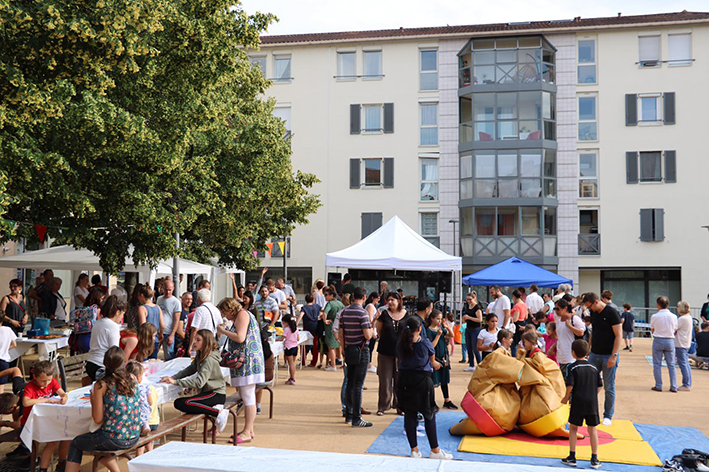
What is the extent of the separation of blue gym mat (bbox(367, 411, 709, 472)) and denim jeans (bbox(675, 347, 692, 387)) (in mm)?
3892

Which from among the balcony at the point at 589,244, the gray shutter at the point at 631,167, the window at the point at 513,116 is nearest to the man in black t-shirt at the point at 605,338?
the window at the point at 513,116

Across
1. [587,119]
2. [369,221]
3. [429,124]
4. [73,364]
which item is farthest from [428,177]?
[73,364]

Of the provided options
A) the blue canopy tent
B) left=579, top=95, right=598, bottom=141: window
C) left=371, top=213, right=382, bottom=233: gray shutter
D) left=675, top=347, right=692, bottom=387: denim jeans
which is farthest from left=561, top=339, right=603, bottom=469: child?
left=579, top=95, right=598, bottom=141: window

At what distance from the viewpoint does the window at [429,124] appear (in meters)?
33.8

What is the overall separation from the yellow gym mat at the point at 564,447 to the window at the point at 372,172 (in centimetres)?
2532

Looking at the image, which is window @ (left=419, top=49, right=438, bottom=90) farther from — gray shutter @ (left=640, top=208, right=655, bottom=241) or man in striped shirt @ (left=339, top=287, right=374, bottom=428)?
man in striped shirt @ (left=339, top=287, right=374, bottom=428)

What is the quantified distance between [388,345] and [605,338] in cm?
300

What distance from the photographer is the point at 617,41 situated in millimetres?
32688

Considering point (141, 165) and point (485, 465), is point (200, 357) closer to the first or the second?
point (485, 465)

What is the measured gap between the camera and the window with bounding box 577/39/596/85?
32.9 m

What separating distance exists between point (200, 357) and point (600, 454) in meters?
4.81

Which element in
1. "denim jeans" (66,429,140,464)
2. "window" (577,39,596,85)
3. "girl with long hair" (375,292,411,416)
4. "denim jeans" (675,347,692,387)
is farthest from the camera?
"window" (577,39,596,85)

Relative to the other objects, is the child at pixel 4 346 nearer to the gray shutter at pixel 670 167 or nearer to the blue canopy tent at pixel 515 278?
the blue canopy tent at pixel 515 278

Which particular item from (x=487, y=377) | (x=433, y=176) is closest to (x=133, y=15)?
(x=487, y=377)
